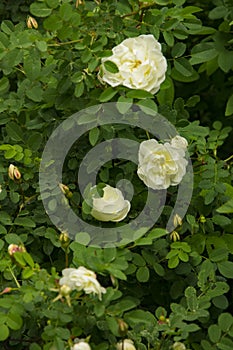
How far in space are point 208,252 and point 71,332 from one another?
446mm

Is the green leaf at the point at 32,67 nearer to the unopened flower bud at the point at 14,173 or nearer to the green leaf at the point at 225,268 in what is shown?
the unopened flower bud at the point at 14,173

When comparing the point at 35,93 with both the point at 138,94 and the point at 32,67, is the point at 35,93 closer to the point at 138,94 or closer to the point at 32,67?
the point at 32,67

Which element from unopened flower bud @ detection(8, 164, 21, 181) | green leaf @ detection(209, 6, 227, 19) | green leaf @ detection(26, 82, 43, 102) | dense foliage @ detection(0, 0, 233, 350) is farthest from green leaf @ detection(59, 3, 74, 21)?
green leaf @ detection(209, 6, 227, 19)

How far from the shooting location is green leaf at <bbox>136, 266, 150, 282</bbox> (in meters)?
1.64

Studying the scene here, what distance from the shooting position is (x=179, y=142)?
65.8 inches

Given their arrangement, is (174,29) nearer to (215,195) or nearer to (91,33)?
(91,33)

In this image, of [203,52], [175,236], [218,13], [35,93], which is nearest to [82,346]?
[175,236]

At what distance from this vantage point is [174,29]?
178 cm

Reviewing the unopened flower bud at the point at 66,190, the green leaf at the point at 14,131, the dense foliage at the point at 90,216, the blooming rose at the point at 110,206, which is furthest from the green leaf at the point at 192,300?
the green leaf at the point at 14,131

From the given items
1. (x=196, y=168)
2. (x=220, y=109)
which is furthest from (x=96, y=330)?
(x=220, y=109)

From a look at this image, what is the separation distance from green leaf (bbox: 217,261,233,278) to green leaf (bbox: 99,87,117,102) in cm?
46

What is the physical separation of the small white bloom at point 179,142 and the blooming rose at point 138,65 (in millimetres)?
136

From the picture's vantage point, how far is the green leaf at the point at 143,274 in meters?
1.64

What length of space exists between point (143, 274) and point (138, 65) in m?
0.46
